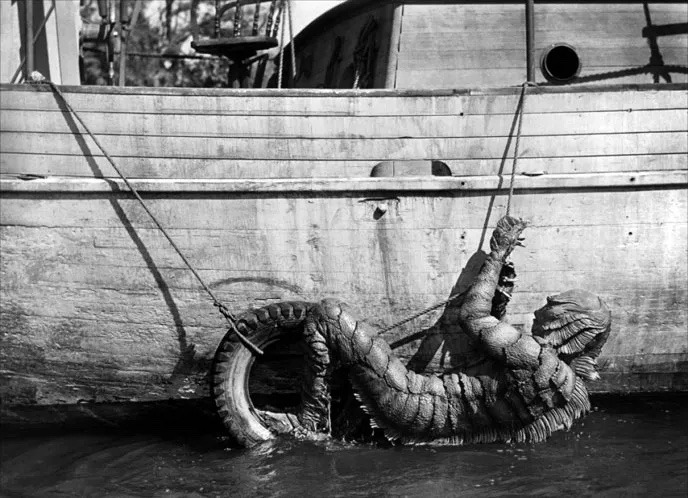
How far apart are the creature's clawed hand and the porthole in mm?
1682

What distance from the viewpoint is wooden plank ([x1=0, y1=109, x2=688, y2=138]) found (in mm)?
6770

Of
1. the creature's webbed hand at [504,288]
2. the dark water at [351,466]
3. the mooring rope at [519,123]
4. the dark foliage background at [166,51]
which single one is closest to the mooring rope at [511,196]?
the mooring rope at [519,123]

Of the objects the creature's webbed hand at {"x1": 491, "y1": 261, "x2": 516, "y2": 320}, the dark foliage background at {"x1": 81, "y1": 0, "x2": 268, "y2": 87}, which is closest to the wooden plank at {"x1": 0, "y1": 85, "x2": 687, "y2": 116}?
the creature's webbed hand at {"x1": 491, "y1": 261, "x2": 516, "y2": 320}

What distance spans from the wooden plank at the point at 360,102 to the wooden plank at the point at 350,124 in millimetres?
39

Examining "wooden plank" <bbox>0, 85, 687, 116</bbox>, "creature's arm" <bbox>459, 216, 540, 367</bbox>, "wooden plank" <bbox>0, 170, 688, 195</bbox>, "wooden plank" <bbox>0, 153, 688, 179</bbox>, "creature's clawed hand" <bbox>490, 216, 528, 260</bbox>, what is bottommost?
"creature's arm" <bbox>459, 216, 540, 367</bbox>

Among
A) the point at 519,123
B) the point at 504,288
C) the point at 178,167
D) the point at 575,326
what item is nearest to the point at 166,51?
the point at 178,167

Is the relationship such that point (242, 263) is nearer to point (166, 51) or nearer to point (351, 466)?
point (351, 466)

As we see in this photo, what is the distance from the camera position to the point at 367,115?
269 inches

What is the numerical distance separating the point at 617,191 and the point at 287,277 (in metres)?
2.27

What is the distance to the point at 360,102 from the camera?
22.3 ft

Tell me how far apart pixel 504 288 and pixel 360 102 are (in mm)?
1537

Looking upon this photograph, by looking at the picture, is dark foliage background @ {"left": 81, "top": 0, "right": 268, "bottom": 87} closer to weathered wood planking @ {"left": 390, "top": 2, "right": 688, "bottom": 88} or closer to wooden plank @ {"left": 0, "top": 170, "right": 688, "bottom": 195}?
weathered wood planking @ {"left": 390, "top": 2, "right": 688, "bottom": 88}

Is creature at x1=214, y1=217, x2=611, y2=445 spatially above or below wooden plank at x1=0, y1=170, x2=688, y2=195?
below

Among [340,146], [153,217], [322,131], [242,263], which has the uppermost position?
[322,131]
